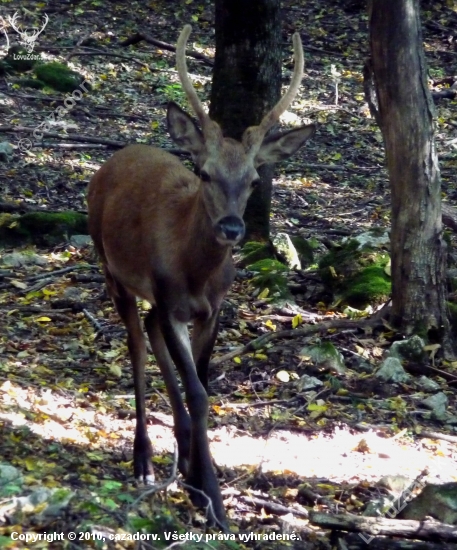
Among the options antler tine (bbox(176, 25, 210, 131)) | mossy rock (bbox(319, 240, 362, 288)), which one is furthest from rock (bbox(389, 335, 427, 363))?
antler tine (bbox(176, 25, 210, 131))

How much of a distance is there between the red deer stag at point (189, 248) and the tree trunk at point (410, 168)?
5.89 ft

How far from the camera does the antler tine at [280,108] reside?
6277mm

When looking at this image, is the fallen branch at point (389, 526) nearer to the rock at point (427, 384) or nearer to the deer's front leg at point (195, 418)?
the deer's front leg at point (195, 418)

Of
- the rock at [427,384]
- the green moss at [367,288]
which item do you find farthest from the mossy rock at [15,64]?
the rock at [427,384]

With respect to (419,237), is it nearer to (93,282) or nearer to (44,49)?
(93,282)

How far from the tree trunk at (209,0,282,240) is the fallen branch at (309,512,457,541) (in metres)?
5.48

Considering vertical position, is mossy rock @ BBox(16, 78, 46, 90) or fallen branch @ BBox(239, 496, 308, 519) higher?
mossy rock @ BBox(16, 78, 46, 90)

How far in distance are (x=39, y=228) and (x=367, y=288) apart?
12.0ft

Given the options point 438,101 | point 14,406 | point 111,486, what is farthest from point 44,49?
point 111,486

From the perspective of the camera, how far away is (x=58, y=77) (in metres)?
16.3

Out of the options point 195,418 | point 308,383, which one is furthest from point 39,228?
point 195,418

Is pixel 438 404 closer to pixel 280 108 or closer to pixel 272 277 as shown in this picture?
pixel 272 277

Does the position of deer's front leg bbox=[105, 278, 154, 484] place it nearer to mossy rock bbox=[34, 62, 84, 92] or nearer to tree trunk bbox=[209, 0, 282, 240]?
tree trunk bbox=[209, 0, 282, 240]

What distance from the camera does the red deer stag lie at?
5.96 metres
